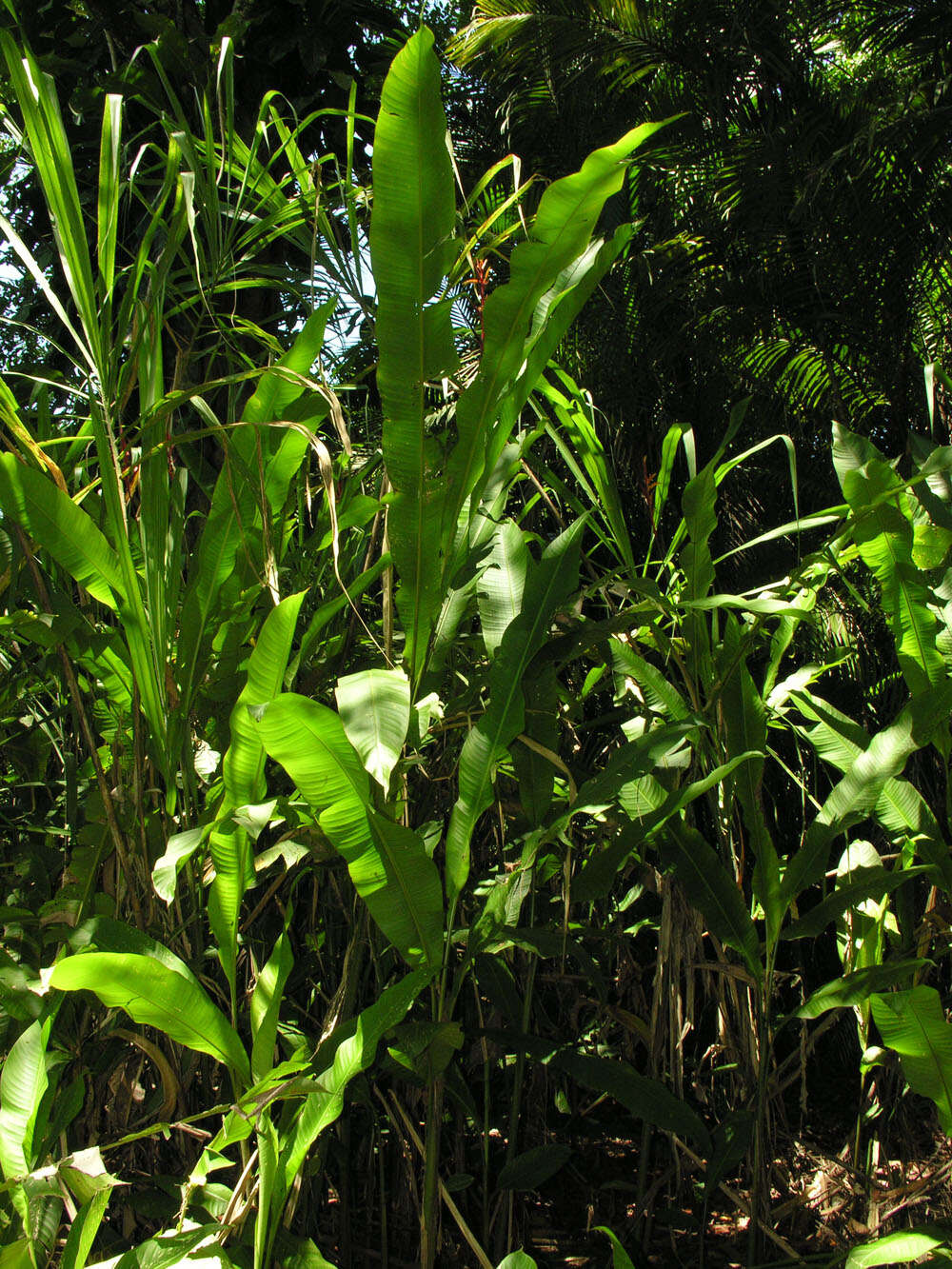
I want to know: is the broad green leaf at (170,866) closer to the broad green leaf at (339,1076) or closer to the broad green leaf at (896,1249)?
the broad green leaf at (339,1076)

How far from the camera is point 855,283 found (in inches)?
88.1

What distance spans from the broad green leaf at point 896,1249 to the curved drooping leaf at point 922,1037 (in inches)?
3.5

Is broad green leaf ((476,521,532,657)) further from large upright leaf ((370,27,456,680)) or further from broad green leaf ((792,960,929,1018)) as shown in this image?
broad green leaf ((792,960,929,1018))

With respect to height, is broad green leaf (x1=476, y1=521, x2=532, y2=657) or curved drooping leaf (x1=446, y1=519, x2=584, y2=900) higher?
broad green leaf (x1=476, y1=521, x2=532, y2=657)

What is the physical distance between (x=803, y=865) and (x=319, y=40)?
7.48 ft

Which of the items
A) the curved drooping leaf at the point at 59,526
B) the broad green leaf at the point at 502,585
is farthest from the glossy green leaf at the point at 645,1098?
the curved drooping leaf at the point at 59,526

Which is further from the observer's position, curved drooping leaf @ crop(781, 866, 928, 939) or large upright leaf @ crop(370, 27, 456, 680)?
curved drooping leaf @ crop(781, 866, 928, 939)

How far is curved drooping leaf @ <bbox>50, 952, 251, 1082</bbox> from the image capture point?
0.49 meters

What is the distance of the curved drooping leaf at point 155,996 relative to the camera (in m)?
0.49

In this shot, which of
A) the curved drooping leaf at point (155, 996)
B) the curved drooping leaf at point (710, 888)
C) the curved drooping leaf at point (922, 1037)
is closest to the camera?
the curved drooping leaf at point (155, 996)

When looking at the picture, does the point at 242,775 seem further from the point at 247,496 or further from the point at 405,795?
the point at 247,496

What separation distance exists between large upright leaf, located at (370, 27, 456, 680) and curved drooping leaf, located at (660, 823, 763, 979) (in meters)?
0.26

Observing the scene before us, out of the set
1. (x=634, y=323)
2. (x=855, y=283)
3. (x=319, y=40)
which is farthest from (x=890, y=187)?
(x=319, y=40)

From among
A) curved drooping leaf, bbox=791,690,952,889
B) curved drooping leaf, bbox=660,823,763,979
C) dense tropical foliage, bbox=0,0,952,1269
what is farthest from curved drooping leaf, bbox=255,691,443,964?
curved drooping leaf, bbox=791,690,952,889
